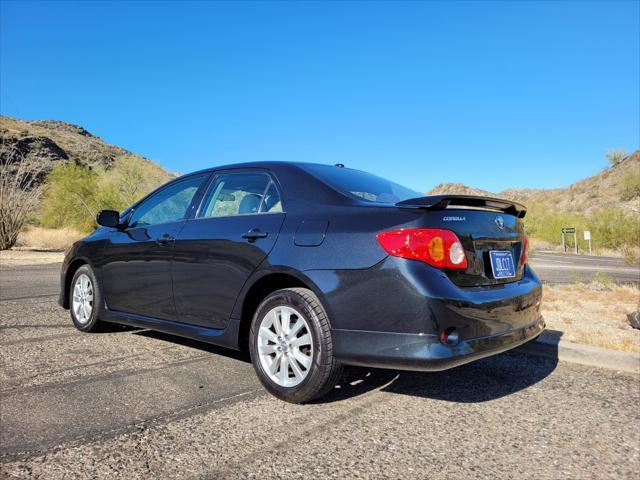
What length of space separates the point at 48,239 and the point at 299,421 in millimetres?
25874

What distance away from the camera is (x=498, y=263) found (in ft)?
10.6

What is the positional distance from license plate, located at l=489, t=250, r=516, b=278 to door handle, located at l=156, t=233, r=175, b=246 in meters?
2.54

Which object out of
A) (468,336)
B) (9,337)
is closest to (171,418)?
(468,336)

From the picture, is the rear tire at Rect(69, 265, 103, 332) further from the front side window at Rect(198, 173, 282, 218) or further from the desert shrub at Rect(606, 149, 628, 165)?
the desert shrub at Rect(606, 149, 628, 165)

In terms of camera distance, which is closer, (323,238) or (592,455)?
(592,455)

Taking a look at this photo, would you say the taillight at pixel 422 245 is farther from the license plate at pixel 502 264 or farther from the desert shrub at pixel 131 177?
the desert shrub at pixel 131 177

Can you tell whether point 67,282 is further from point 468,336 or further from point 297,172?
point 468,336

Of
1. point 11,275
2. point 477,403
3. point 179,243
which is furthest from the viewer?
point 11,275

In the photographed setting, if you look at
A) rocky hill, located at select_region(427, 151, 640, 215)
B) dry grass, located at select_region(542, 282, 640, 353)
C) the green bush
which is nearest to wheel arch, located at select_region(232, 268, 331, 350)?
dry grass, located at select_region(542, 282, 640, 353)

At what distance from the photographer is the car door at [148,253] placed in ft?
13.7

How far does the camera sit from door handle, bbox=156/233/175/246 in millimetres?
4168

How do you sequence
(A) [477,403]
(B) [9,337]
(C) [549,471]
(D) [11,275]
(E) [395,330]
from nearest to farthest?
(C) [549,471]
(E) [395,330]
(A) [477,403]
(B) [9,337]
(D) [11,275]

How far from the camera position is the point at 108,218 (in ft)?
15.9

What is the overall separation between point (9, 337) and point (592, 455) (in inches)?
195
